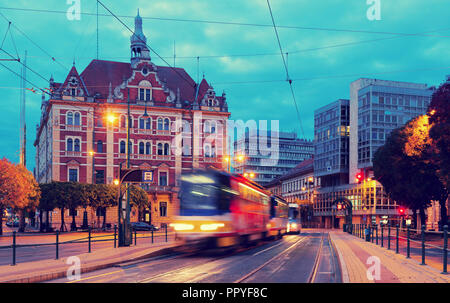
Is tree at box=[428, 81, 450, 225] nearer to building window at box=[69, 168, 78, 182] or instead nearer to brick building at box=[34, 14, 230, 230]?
brick building at box=[34, 14, 230, 230]

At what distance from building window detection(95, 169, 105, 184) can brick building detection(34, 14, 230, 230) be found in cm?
14

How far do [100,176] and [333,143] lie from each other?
1625 inches

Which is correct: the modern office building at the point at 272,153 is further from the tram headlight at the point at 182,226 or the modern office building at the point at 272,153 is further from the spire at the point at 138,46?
the tram headlight at the point at 182,226

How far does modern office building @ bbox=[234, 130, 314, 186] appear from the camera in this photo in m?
148

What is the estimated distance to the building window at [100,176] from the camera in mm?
66750

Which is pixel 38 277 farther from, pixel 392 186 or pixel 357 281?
pixel 392 186

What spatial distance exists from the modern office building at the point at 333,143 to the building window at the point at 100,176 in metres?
39.9

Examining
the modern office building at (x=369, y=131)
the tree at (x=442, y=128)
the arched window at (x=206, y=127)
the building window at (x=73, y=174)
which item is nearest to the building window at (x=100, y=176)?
the building window at (x=73, y=174)

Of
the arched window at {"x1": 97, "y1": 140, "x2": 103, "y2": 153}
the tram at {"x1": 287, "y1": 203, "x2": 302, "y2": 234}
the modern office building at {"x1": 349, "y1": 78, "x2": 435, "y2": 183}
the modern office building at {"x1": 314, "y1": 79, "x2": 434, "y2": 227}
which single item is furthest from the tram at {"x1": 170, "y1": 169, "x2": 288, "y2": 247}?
the modern office building at {"x1": 349, "y1": 78, "x2": 435, "y2": 183}

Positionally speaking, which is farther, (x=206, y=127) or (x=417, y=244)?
(x=206, y=127)

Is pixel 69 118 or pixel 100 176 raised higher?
pixel 69 118

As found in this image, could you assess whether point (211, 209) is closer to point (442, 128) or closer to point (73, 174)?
point (442, 128)

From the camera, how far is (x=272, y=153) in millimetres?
151500

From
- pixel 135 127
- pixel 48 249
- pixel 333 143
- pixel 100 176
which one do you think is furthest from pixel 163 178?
pixel 48 249
